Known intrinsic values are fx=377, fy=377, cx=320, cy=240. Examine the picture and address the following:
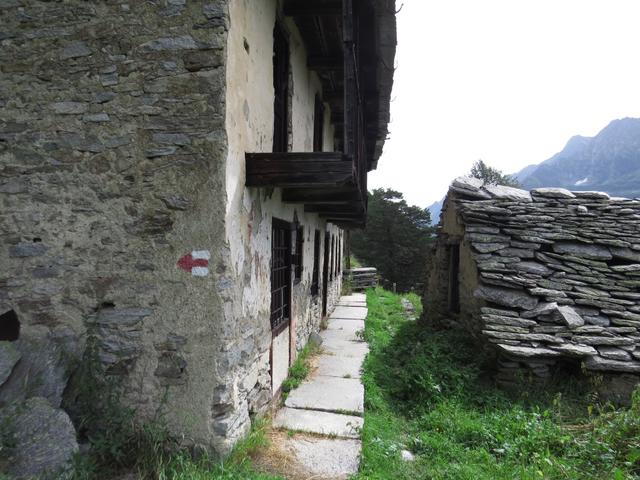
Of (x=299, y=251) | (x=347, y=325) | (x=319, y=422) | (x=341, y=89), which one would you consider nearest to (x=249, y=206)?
(x=319, y=422)

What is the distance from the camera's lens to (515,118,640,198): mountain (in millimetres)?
116125

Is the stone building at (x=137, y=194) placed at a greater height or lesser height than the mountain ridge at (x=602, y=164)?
lesser

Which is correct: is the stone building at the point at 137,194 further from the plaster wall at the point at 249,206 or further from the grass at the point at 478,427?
the grass at the point at 478,427

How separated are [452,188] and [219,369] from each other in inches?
228

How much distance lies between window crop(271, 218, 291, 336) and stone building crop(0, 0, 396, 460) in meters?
1.23

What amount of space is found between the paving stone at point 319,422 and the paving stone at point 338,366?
4.37ft

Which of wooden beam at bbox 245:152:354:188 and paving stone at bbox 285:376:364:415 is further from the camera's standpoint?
paving stone at bbox 285:376:364:415

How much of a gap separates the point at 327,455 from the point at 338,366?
262 cm

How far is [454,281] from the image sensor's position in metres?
7.59

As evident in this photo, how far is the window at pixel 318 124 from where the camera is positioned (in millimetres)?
6730

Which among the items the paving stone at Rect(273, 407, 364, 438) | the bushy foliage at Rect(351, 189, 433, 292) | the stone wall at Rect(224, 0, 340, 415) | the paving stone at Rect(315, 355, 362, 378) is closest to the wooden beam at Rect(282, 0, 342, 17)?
the stone wall at Rect(224, 0, 340, 415)

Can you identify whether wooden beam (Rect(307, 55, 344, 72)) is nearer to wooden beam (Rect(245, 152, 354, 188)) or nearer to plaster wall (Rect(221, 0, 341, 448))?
plaster wall (Rect(221, 0, 341, 448))

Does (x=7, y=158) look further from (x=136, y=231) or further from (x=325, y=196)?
(x=325, y=196)

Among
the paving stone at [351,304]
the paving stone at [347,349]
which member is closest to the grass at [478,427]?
the paving stone at [347,349]
